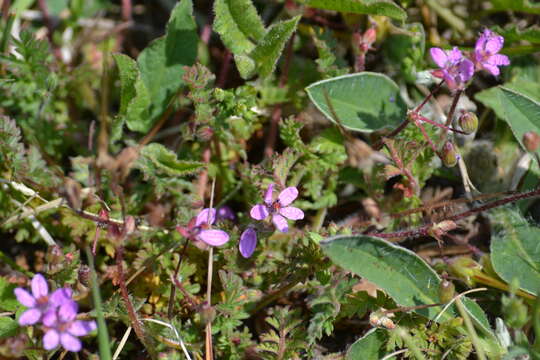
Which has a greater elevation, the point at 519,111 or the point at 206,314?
the point at 519,111

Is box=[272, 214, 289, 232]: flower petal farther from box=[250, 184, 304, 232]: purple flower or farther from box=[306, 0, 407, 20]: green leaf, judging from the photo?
box=[306, 0, 407, 20]: green leaf

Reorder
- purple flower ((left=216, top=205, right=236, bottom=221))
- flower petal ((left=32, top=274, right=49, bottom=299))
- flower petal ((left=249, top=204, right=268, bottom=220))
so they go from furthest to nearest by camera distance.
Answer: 1. purple flower ((left=216, top=205, right=236, bottom=221))
2. flower petal ((left=249, top=204, right=268, bottom=220))
3. flower petal ((left=32, top=274, right=49, bottom=299))

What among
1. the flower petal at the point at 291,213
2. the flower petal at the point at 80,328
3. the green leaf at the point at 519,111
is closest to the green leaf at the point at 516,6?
the green leaf at the point at 519,111

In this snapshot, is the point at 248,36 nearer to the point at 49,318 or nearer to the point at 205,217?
the point at 205,217

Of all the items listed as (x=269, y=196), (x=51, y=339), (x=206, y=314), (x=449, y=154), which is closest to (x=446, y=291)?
(x=449, y=154)

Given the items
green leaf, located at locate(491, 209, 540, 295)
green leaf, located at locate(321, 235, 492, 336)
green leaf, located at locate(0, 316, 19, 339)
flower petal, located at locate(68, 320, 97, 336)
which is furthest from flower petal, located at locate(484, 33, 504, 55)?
green leaf, located at locate(0, 316, 19, 339)

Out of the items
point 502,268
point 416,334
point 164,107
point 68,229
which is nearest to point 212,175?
point 164,107

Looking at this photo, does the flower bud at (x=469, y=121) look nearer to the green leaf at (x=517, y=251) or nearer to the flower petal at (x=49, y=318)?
the green leaf at (x=517, y=251)
